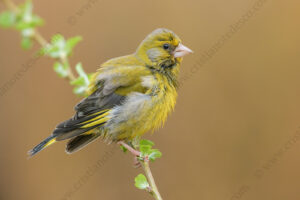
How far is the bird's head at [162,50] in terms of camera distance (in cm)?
355

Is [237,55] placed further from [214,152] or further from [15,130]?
[15,130]

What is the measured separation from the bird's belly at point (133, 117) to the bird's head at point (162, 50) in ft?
1.36

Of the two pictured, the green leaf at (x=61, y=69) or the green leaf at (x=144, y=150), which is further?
the green leaf at (x=144, y=150)

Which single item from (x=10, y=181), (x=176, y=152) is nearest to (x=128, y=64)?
(x=176, y=152)

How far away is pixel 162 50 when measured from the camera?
358 cm

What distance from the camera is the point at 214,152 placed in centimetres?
527

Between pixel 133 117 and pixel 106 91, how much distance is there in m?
0.31

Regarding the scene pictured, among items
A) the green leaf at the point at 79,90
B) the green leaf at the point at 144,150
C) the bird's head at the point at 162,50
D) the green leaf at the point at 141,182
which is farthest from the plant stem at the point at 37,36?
the bird's head at the point at 162,50

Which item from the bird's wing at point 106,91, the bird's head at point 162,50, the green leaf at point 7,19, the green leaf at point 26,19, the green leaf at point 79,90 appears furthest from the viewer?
the bird's head at point 162,50

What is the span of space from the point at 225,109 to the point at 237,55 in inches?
29.6

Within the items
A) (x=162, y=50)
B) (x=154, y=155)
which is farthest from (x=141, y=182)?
(x=162, y=50)

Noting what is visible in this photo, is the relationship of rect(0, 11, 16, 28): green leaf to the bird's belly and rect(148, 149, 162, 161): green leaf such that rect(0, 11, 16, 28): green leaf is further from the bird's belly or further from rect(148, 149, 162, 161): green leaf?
the bird's belly

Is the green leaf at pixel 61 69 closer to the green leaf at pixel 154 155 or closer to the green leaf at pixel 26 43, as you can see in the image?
the green leaf at pixel 26 43

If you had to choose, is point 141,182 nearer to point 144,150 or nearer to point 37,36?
point 144,150
